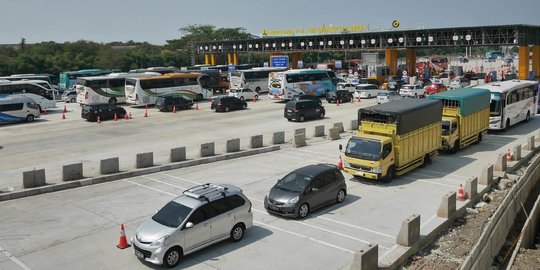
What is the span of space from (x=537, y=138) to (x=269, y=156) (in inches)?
607

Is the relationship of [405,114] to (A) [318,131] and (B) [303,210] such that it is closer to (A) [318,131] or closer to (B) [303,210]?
(B) [303,210]

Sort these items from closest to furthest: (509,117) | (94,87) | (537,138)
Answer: (537,138) → (509,117) → (94,87)

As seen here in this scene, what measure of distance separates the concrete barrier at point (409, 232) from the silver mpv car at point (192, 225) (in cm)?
420

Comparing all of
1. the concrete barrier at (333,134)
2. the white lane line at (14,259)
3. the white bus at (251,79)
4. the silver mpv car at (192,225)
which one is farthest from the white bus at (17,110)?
the silver mpv car at (192,225)

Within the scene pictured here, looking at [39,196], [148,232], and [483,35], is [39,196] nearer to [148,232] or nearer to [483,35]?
[148,232]

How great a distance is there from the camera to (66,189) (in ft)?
64.8

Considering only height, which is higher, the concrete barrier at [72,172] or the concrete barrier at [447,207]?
the concrete barrier at [72,172]

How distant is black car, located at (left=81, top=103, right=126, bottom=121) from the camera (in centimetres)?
3841

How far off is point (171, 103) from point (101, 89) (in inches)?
315

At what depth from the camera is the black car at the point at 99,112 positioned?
3841cm

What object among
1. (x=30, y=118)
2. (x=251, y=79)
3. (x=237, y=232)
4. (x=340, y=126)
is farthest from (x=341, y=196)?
(x=251, y=79)

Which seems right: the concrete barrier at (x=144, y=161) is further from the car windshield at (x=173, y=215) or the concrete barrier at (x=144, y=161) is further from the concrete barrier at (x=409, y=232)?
the concrete barrier at (x=409, y=232)

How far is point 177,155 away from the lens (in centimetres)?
2377

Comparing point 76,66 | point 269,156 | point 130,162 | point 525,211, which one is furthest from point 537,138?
point 76,66
